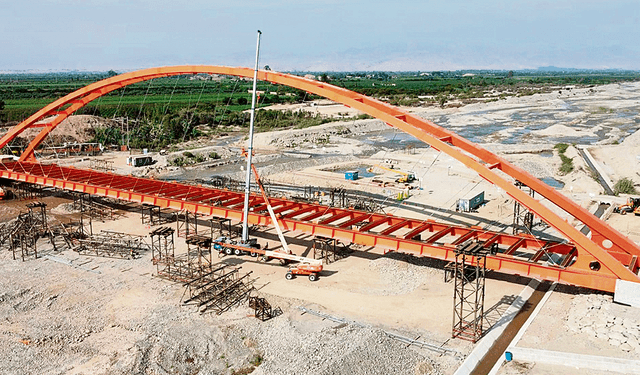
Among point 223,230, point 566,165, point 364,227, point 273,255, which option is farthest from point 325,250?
point 566,165

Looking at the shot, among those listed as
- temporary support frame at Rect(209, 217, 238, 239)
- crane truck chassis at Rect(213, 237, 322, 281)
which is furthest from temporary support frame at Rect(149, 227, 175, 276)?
temporary support frame at Rect(209, 217, 238, 239)

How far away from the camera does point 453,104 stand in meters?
137

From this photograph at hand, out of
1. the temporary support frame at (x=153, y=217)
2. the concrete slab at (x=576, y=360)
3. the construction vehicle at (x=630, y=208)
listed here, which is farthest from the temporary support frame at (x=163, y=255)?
the construction vehicle at (x=630, y=208)

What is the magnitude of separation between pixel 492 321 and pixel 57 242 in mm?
23553

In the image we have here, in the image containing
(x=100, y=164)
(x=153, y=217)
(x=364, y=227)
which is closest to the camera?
(x=364, y=227)

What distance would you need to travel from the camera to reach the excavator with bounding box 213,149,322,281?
23516 mm

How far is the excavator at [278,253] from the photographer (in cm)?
2352

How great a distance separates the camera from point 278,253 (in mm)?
24734

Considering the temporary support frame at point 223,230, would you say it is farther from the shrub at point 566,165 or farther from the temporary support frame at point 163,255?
the shrub at point 566,165

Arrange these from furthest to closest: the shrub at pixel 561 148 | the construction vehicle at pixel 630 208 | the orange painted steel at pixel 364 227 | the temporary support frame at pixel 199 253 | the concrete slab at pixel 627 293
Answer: the shrub at pixel 561 148, the construction vehicle at pixel 630 208, the temporary support frame at pixel 199 253, the orange painted steel at pixel 364 227, the concrete slab at pixel 627 293

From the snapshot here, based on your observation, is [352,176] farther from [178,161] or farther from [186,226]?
[178,161]

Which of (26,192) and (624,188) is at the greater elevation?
(624,188)

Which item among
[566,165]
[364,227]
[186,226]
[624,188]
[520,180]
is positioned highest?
[520,180]

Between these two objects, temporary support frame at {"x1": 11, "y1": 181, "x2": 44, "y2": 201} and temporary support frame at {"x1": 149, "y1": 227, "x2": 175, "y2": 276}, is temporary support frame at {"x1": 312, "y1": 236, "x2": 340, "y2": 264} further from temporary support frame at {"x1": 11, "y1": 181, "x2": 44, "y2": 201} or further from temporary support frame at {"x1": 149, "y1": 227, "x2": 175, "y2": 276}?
temporary support frame at {"x1": 11, "y1": 181, "x2": 44, "y2": 201}
